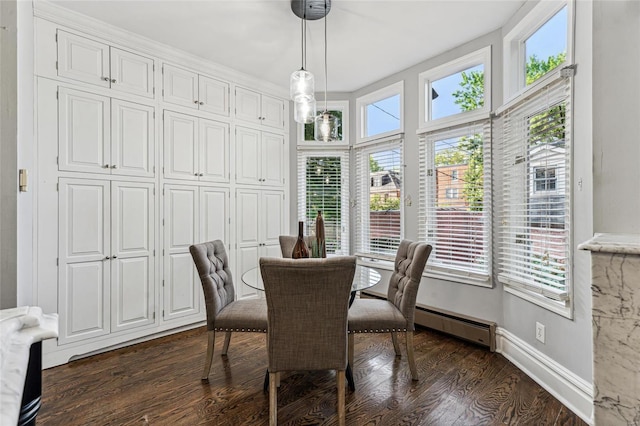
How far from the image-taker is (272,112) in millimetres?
4070

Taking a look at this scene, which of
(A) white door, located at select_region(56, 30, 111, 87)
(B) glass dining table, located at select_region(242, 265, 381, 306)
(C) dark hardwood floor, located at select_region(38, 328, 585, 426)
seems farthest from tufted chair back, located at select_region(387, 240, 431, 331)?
(A) white door, located at select_region(56, 30, 111, 87)

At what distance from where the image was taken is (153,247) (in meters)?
3.06

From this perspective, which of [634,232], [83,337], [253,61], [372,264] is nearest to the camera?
[634,232]

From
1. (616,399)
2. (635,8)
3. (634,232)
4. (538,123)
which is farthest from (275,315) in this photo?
(538,123)

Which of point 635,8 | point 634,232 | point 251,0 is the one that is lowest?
point 634,232

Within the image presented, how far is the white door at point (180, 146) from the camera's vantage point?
3160mm

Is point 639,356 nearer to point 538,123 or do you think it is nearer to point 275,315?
point 275,315

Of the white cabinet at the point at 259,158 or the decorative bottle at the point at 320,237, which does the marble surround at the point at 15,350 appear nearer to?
the decorative bottle at the point at 320,237

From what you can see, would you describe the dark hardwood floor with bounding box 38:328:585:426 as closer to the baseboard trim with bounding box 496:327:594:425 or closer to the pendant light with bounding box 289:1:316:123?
the baseboard trim with bounding box 496:327:594:425

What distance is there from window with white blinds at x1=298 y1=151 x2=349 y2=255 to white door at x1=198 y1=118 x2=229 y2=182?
3.55 ft

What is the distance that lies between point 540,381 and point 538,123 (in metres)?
1.82

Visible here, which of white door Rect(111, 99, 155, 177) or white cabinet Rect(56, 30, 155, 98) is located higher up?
white cabinet Rect(56, 30, 155, 98)

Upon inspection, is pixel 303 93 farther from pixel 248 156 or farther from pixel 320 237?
pixel 248 156

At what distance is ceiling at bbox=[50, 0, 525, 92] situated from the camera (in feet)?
8.14
